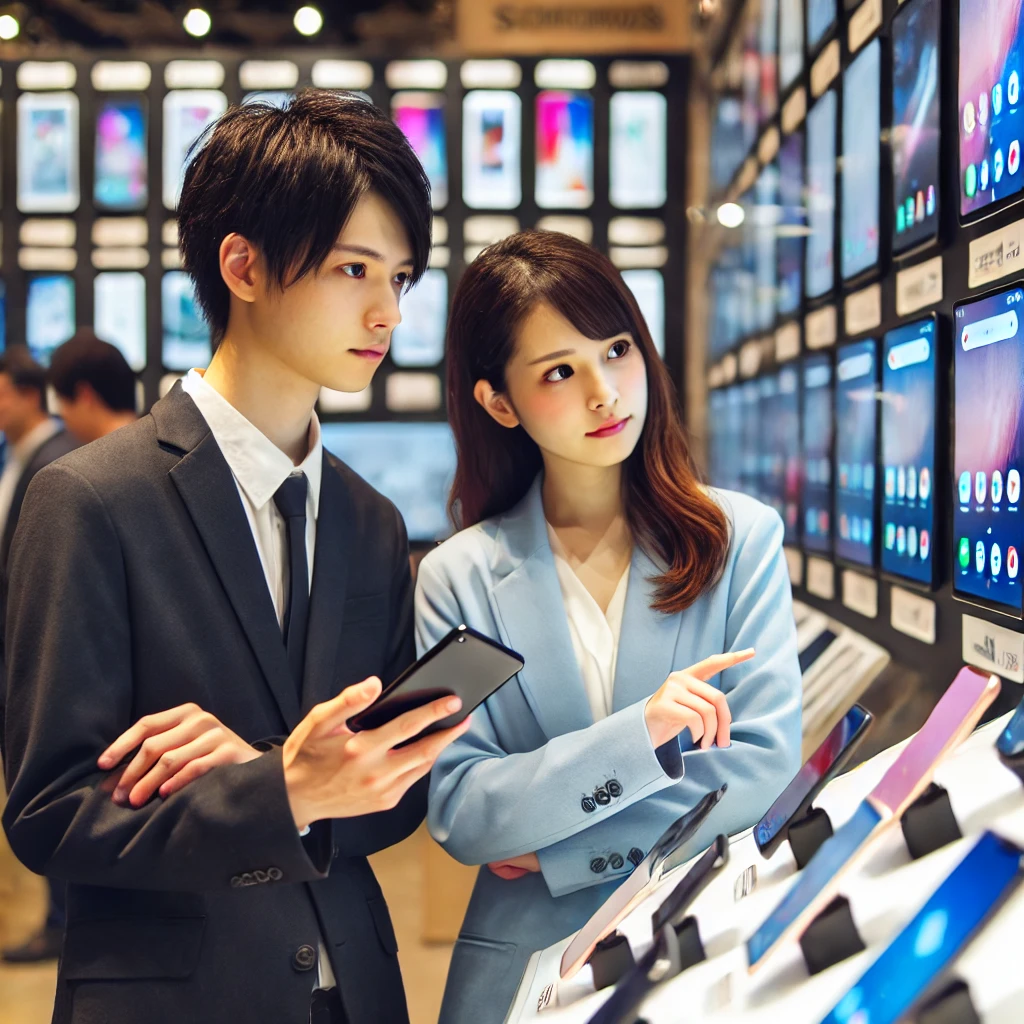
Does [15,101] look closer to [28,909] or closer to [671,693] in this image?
[28,909]

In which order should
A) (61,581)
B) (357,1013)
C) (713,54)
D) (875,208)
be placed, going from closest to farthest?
(61,581)
(357,1013)
(875,208)
(713,54)

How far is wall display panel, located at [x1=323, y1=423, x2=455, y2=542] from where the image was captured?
2961 mm

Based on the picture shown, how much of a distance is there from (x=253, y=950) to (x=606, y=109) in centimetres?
236

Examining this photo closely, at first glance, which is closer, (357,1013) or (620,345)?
(357,1013)

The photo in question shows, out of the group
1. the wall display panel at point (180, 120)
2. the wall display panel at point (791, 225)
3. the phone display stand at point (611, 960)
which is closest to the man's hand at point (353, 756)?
the phone display stand at point (611, 960)

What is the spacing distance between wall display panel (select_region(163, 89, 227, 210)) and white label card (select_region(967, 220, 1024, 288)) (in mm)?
2209

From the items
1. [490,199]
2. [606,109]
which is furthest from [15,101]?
[606,109]

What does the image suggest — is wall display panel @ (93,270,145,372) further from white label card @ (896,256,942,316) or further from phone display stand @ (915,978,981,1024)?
phone display stand @ (915,978,981,1024)

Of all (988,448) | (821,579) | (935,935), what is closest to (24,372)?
(821,579)

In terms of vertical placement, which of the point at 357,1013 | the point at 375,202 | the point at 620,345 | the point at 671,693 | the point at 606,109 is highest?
the point at 606,109

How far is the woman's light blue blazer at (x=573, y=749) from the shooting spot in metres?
1.25

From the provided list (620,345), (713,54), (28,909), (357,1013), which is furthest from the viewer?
(28,909)

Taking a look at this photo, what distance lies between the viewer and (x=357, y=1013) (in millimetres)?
1295

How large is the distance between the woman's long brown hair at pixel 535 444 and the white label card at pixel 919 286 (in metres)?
0.42
